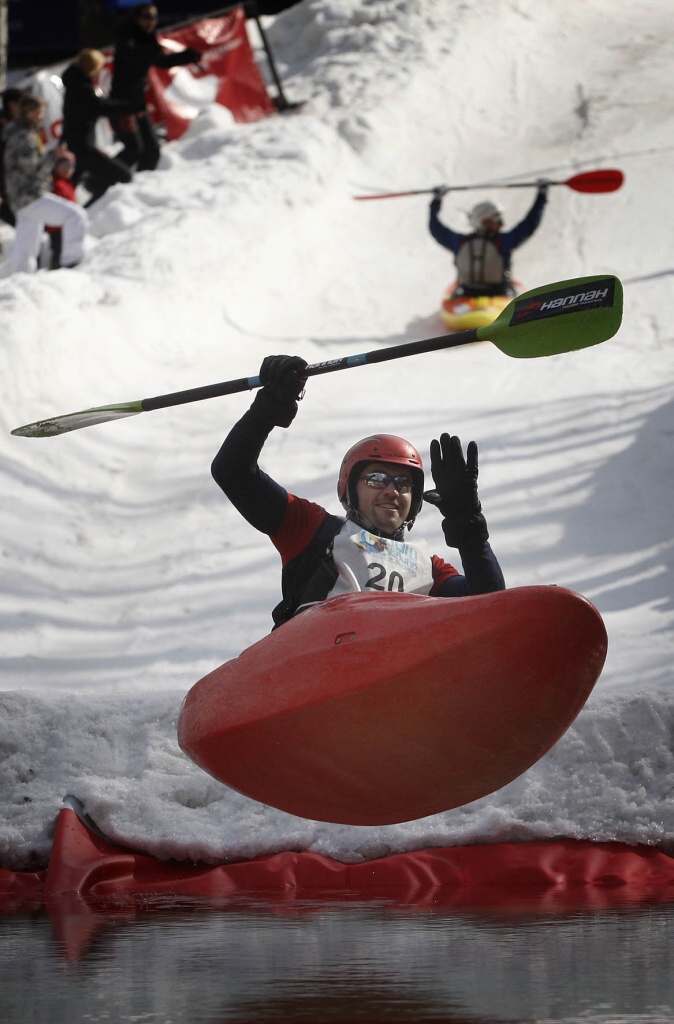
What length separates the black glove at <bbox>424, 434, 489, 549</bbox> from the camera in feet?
12.6

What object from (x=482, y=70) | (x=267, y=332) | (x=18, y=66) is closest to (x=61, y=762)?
(x=267, y=332)

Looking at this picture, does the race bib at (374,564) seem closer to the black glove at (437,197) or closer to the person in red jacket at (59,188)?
the black glove at (437,197)

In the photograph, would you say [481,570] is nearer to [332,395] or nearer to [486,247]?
[332,395]

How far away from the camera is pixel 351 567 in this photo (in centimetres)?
398

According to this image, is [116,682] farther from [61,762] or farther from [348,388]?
[348,388]

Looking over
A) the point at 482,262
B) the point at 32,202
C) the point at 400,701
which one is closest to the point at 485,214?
the point at 482,262

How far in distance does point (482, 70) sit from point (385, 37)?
1142 mm

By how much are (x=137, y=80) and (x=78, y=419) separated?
884 centimetres

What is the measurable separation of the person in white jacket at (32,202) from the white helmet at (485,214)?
10.1 ft

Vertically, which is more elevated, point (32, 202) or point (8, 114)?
A: point (8, 114)

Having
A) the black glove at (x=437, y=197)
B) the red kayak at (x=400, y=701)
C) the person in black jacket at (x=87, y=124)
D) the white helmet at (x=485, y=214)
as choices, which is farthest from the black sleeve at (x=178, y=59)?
the red kayak at (x=400, y=701)

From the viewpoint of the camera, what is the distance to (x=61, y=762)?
14.5 ft

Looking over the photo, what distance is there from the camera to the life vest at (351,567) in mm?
3957

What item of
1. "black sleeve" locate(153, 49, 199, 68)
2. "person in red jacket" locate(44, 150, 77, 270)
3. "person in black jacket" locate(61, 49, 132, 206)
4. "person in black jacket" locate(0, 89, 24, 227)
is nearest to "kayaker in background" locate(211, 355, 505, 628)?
"person in red jacket" locate(44, 150, 77, 270)
